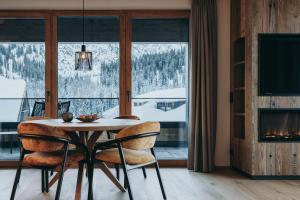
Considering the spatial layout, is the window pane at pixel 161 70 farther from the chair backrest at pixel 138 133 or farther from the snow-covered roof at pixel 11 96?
the chair backrest at pixel 138 133

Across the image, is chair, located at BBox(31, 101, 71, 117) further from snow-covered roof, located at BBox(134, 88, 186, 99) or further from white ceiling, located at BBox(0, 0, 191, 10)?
white ceiling, located at BBox(0, 0, 191, 10)

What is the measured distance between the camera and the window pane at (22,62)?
5.42 metres

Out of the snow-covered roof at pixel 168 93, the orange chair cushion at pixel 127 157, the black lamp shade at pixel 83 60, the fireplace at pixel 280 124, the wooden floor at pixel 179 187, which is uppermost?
the black lamp shade at pixel 83 60

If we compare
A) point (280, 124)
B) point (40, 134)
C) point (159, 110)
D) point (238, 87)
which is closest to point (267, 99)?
point (280, 124)

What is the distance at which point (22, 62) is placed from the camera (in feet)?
17.9

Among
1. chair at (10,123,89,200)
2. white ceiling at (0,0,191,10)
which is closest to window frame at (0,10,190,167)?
white ceiling at (0,0,191,10)

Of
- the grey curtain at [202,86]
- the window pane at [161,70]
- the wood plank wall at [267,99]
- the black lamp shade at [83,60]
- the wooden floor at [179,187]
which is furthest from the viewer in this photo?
the window pane at [161,70]

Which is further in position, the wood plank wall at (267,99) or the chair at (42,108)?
the chair at (42,108)

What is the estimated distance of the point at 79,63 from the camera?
12.9 feet

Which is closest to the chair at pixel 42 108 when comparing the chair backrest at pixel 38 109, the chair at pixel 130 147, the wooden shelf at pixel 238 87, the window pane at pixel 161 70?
the chair backrest at pixel 38 109

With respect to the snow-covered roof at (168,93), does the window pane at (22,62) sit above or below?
above

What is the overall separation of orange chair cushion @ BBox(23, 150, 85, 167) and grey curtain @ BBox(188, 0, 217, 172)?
2.17 meters

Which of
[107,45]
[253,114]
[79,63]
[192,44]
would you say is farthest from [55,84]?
[253,114]

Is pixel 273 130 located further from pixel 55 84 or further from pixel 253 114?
pixel 55 84
